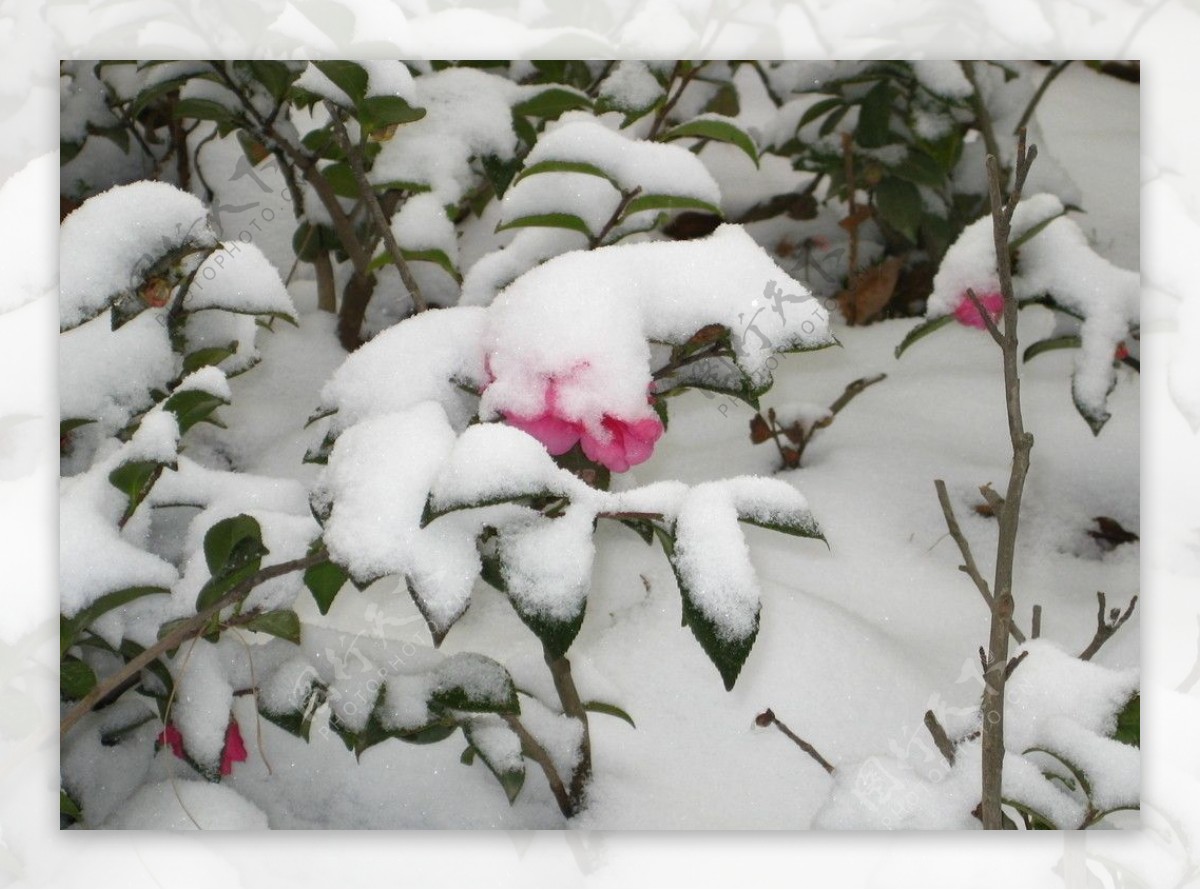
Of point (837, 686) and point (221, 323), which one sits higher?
point (221, 323)

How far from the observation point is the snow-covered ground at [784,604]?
837 millimetres

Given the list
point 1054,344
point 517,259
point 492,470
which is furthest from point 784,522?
point 1054,344

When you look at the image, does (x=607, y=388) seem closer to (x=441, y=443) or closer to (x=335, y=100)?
(x=441, y=443)

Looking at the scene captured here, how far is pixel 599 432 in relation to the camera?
2.08ft

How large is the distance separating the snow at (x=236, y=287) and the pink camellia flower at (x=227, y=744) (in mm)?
268

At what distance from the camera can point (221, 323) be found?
0.87 metres

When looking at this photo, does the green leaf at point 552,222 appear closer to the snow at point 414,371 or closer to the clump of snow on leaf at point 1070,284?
the snow at point 414,371

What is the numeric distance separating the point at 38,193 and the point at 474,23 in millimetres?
318

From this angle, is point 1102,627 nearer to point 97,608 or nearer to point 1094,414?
point 1094,414

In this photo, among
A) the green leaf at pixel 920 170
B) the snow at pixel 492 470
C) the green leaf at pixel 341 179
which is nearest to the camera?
the snow at pixel 492 470

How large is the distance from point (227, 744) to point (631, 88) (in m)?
0.52

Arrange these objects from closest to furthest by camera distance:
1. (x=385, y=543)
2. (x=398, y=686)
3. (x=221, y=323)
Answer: (x=385, y=543) → (x=398, y=686) → (x=221, y=323)

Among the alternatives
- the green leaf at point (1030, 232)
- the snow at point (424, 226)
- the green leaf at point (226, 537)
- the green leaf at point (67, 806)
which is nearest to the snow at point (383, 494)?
the green leaf at point (226, 537)

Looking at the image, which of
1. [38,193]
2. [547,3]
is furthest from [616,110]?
[38,193]
